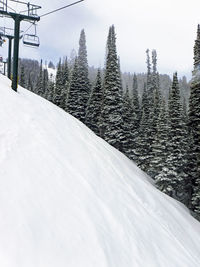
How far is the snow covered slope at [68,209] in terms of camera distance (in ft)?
13.6

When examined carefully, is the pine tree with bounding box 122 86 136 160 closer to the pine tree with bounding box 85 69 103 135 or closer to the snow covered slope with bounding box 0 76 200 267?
Answer: the pine tree with bounding box 85 69 103 135

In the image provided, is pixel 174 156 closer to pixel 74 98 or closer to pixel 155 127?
pixel 155 127

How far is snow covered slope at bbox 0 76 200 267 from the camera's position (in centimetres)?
415

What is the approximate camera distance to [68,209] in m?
5.10

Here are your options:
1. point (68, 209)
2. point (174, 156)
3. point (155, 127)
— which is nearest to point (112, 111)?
point (155, 127)

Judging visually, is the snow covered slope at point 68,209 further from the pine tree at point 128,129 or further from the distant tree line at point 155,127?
the pine tree at point 128,129

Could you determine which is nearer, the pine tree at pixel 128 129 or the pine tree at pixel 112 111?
the pine tree at pixel 112 111

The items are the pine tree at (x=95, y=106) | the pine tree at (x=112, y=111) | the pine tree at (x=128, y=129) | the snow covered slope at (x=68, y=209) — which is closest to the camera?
the snow covered slope at (x=68, y=209)

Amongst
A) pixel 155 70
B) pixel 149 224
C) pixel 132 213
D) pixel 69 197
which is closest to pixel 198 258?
pixel 149 224

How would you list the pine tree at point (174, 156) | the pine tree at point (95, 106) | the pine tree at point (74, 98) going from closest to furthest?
the pine tree at point (174, 156)
the pine tree at point (95, 106)
the pine tree at point (74, 98)

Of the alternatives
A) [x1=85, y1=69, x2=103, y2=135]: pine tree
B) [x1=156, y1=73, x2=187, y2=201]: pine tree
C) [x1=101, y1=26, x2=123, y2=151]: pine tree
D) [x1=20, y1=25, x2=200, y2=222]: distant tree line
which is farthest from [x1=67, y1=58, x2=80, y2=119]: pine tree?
A: [x1=156, y1=73, x2=187, y2=201]: pine tree

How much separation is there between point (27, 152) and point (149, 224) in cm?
393

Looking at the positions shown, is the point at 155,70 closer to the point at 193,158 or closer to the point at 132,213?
the point at 193,158

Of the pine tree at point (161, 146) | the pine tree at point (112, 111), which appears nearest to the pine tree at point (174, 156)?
the pine tree at point (161, 146)
